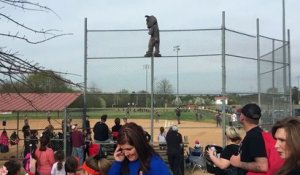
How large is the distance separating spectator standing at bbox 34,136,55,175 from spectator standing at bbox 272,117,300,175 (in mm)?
5994

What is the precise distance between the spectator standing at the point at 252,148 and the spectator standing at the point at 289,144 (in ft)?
4.22

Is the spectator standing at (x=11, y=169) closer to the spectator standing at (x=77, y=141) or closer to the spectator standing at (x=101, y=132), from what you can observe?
the spectator standing at (x=77, y=141)

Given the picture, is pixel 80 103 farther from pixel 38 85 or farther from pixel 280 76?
pixel 38 85

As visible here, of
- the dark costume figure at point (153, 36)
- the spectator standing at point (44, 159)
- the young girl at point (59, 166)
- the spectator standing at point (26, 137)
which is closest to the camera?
the young girl at point (59, 166)

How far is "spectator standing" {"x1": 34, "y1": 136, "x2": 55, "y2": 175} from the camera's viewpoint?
852 cm

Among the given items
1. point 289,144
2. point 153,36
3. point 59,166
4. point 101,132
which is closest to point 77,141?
point 101,132

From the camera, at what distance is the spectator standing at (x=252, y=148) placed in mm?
4594

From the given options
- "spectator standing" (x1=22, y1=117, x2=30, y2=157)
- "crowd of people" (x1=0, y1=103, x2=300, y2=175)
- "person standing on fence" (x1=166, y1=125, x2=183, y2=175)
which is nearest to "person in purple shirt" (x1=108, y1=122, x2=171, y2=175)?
"crowd of people" (x1=0, y1=103, x2=300, y2=175)

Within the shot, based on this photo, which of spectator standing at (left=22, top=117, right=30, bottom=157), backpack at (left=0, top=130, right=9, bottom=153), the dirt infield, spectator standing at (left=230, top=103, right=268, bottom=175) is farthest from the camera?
backpack at (left=0, top=130, right=9, bottom=153)

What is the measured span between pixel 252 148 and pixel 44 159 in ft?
16.3

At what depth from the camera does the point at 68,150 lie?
13508 millimetres

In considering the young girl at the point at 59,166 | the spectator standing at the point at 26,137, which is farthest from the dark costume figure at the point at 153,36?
the young girl at the point at 59,166

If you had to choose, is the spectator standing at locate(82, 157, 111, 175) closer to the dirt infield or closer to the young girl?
the dirt infield

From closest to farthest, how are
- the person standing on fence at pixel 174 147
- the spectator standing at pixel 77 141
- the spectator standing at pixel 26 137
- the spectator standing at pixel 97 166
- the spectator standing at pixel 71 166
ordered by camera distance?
1. the spectator standing at pixel 97 166
2. the spectator standing at pixel 71 166
3. the person standing on fence at pixel 174 147
4. the spectator standing at pixel 77 141
5. the spectator standing at pixel 26 137
